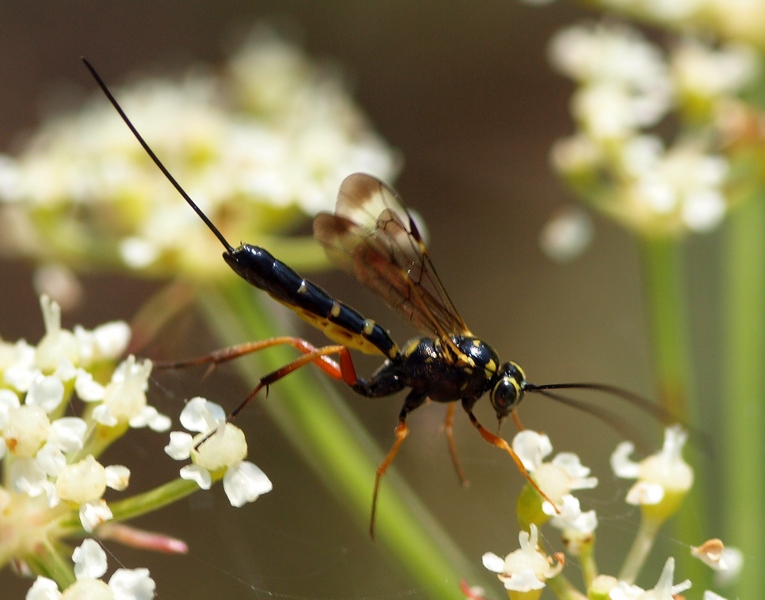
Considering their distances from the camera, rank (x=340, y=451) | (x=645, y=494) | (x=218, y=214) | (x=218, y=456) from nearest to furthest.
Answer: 1. (x=218, y=456)
2. (x=645, y=494)
3. (x=340, y=451)
4. (x=218, y=214)

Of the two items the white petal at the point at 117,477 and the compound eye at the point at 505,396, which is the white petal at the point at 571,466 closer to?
the compound eye at the point at 505,396

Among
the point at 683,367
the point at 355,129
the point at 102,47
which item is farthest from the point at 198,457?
the point at 102,47

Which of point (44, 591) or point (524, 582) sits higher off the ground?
point (524, 582)

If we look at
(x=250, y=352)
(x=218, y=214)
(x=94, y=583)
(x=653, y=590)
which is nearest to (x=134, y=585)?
(x=94, y=583)

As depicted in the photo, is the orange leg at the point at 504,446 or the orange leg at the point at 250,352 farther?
the orange leg at the point at 250,352

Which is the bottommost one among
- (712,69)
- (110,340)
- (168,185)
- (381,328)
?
(110,340)

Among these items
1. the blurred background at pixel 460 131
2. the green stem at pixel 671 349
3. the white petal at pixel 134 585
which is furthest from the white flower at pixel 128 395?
the blurred background at pixel 460 131

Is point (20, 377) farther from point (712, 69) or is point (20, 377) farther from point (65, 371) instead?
point (712, 69)

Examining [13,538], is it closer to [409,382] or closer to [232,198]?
[409,382]
